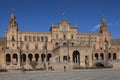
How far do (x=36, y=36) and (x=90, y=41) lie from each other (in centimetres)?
2316

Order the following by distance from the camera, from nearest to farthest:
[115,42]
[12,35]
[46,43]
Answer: [12,35]
[46,43]
[115,42]

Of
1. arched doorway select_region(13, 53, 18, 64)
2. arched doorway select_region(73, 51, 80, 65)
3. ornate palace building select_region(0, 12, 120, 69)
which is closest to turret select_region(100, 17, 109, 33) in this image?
ornate palace building select_region(0, 12, 120, 69)

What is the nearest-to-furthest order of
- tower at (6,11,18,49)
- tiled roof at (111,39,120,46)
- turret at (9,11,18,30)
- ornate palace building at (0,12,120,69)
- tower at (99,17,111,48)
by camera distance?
ornate palace building at (0,12,120,69)
tower at (6,11,18,49)
turret at (9,11,18,30)
tower at (99,17,111,48)
tiled roof at (111,39,120,46)

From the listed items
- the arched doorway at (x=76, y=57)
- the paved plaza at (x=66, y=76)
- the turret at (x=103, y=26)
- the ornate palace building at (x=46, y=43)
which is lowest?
the paved plaza at (x=66, y=76)

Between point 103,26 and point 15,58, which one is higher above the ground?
point 103,26

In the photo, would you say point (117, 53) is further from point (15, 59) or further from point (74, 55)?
point (15, 59)

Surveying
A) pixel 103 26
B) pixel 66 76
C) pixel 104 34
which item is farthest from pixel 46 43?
pixel 66 76

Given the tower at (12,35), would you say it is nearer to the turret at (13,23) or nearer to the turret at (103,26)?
the turret at (13,23)

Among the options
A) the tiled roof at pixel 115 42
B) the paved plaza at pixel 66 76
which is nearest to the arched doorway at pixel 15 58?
the tiled roof at pixel 115 42

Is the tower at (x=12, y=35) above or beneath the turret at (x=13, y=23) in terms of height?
beneath

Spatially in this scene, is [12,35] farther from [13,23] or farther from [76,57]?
[76,57]

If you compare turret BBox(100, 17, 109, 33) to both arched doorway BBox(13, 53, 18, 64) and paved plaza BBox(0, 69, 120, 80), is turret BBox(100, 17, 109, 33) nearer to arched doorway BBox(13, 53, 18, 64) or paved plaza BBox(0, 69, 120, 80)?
arched doorway BBox(13, 53, 18, 64)

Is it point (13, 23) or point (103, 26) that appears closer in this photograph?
point (13, 23)

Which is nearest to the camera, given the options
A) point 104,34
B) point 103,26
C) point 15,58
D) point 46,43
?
point 15,58
